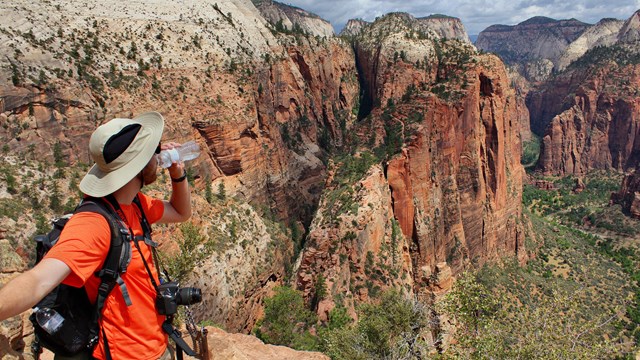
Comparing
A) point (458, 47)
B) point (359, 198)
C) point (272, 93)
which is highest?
point (458, 47)

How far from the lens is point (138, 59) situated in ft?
125

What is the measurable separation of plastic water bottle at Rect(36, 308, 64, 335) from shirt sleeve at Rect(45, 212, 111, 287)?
466 mm

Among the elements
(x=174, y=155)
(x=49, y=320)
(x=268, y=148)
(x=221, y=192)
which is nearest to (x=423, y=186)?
(x=268, y=148)

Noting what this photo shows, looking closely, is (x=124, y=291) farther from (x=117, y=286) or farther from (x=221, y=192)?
(x=221, y=192)

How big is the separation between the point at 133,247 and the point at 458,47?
63229 millimetres

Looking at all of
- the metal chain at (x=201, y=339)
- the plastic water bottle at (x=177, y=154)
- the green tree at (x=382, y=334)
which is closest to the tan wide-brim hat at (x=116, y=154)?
the plastic water bottle at (x=177, y=154)

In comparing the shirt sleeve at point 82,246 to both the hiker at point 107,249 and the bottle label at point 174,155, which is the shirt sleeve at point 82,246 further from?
the bottle label at point 174,155

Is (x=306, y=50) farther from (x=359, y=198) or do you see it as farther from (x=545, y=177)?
(x=545, y=177)

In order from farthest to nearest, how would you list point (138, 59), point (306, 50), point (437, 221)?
point (306, 50) → point (437, 221) → point (138, 59)

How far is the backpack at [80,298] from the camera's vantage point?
144 inches

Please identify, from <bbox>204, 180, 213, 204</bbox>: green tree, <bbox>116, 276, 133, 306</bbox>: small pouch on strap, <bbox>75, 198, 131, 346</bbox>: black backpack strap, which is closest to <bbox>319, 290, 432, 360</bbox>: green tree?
<bbox>116, 276, 133, 306</bbox>: small pouch on strap

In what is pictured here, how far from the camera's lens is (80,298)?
3.80m

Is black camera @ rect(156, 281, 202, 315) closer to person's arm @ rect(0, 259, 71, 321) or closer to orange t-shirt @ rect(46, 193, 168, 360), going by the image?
orange t-shirt @ rect(46, 193, 168, 360)

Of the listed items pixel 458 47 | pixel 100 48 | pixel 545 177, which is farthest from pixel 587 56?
pixel 100 48
